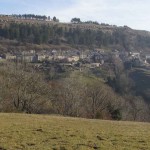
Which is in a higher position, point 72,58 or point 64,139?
point 72,58

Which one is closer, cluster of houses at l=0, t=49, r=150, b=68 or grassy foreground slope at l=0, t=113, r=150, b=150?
grassy foreground slope at l=0, t=113, r=150, b=150

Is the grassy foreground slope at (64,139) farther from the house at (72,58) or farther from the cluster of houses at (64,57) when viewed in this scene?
the house at (72,58)

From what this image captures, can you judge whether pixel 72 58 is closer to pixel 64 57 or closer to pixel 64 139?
pixel 64 57

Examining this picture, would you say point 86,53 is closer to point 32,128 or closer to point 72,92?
point 72,92

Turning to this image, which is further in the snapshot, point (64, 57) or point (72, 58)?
point (72, 58)

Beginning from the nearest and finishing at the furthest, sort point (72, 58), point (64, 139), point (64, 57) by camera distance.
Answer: point (64, 139), point (64, 57), point (72, 58)

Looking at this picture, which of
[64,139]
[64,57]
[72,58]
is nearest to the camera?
[64,139]

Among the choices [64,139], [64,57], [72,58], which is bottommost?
[64,139]

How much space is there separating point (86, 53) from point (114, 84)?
75.2m

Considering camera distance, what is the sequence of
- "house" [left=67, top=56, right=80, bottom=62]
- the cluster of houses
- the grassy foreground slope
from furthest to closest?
"house" [left=67, top=56, right=80, bottom=62]
the cluster of houses
the grassy foreground slope

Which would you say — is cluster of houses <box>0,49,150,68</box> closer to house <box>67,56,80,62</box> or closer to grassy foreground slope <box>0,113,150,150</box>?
house <box>67,56,80,62</box>

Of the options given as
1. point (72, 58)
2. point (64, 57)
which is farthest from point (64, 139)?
point (72, 58)

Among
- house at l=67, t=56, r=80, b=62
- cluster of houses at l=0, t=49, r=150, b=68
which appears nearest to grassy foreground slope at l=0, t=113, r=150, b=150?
cluster of houses at l=0, t=49, r=150, b=68

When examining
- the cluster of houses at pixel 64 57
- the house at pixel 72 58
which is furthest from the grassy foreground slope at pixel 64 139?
the house at pixel 72 58
